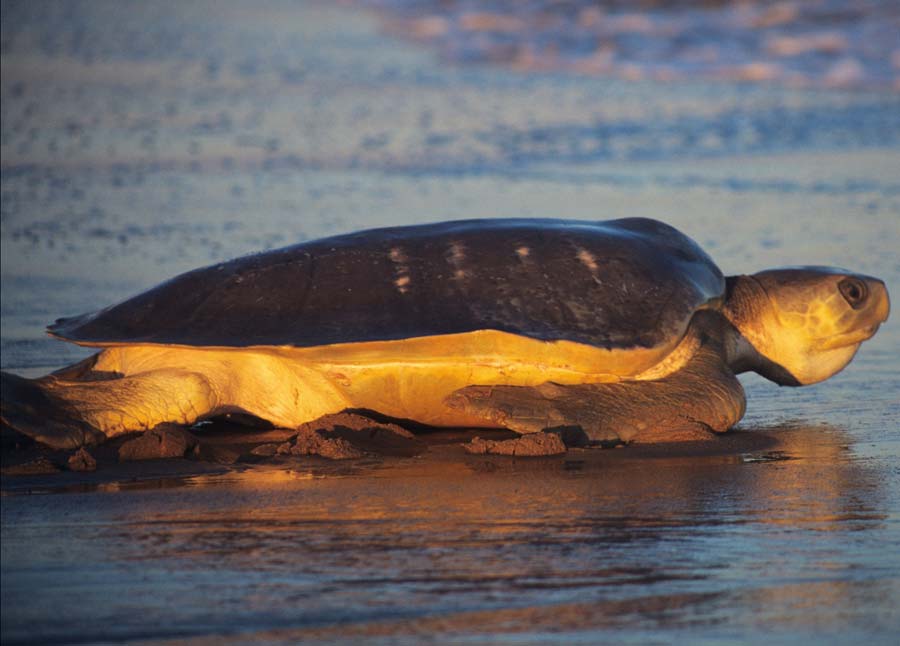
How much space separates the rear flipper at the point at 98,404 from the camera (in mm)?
4875

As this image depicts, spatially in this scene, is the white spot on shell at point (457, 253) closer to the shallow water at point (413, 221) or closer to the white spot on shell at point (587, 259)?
the white spot on shell at point (587, 259)

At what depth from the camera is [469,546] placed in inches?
149

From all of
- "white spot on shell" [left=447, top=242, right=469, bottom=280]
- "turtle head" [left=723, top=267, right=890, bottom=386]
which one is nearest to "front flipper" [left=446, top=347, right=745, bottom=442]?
"white spot on shell" [left=447, top=242, right=469, bottom=280]

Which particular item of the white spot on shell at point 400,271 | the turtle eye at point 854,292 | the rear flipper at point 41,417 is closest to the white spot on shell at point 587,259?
the white spot on shell at point 400,271

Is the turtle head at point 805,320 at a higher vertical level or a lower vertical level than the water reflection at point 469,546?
higher

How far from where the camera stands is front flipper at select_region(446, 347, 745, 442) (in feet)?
16.8

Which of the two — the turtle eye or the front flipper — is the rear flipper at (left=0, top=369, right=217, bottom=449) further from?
the turtle eye

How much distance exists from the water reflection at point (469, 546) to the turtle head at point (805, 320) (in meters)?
1.28

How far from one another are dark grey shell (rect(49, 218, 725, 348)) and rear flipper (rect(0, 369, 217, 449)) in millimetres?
174

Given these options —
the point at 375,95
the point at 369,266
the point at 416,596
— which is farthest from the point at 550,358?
the point at 375,95

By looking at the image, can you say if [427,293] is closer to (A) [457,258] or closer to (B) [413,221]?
(A) [457,258]

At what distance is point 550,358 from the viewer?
531cm

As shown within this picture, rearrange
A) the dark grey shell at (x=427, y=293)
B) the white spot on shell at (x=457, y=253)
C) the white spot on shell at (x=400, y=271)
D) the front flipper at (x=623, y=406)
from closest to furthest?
1. the front flipper at (x=623, y=406)
2. the dark grey shell at (x=427, y=293)
3. the white spot on shell at (x=400, y=271)
4. the white spot on shell at (x=457, y=253)

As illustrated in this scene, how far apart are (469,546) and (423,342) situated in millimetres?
1493
